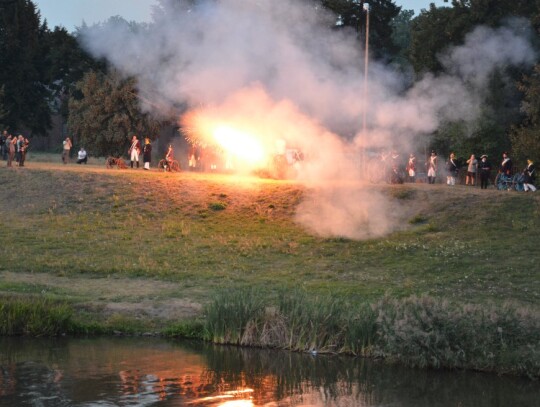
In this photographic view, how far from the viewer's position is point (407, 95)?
48.0 m

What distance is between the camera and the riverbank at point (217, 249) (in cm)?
2939

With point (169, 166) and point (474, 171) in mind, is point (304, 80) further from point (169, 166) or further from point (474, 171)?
point (474, 171)

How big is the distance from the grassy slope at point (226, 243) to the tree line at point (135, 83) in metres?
9.49

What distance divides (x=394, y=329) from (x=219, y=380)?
4222mm

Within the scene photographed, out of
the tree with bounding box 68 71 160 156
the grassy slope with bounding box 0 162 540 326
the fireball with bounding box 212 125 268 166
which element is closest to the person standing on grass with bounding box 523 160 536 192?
the grassy slope with bounding box 0 162 540 326

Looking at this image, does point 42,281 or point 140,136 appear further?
point 140,136

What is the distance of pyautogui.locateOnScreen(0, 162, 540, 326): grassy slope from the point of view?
1254 inches

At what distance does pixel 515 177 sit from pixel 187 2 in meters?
19.9

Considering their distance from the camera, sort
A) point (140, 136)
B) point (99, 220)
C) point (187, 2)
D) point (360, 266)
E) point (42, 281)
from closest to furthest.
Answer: point (42, 281), point (360, 266), point (99, 220), point (187, 2), point (140, 136)

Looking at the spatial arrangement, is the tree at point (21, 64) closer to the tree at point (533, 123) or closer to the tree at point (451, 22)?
the tree at point (451, 22)

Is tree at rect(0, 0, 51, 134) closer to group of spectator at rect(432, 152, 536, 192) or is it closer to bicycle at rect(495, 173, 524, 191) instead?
group of spectator at rect(432, 152, 536, 192)

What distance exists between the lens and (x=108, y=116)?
75.4m

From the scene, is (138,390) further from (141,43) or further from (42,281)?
(141,43)

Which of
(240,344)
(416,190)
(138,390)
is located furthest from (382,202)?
(138,390)
